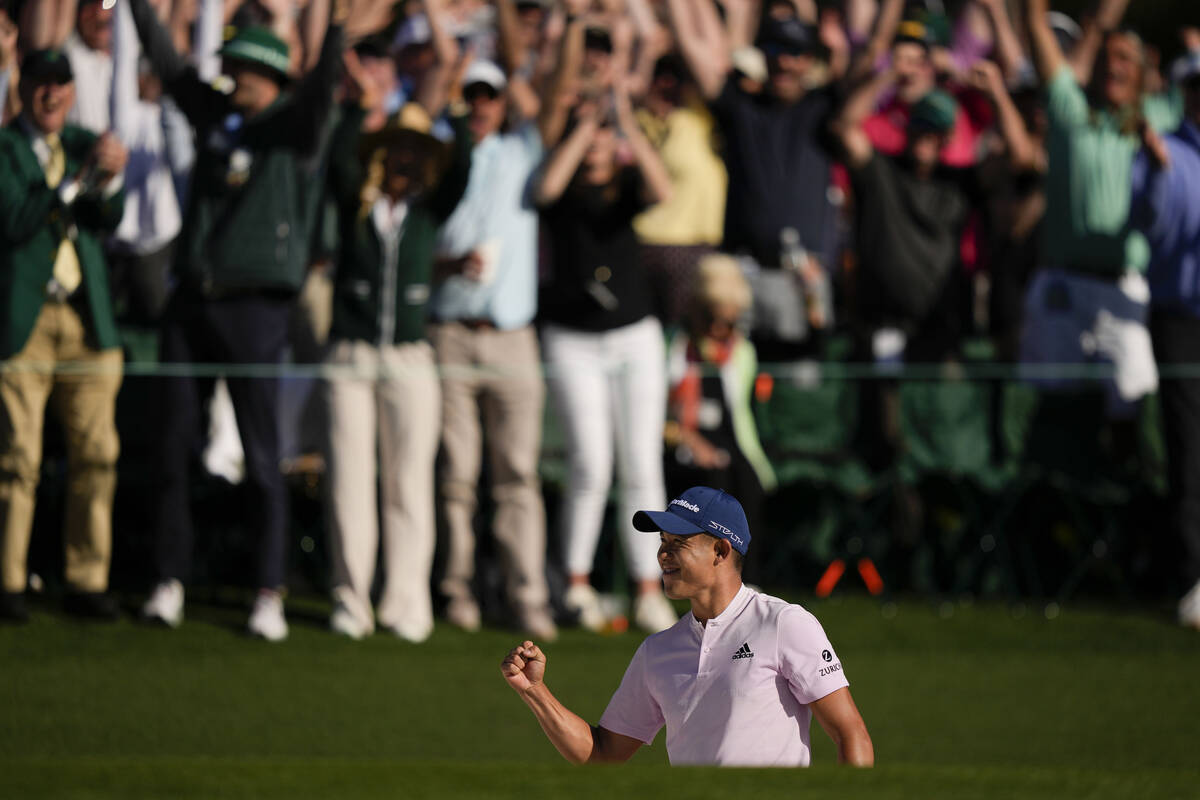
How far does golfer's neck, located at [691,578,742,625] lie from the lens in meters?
4.83

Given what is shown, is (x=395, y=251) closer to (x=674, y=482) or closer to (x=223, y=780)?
(x=674, y=482)

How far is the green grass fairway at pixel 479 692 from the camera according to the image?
724 cm

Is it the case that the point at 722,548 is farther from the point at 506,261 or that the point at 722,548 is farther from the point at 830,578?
the point at 830,578

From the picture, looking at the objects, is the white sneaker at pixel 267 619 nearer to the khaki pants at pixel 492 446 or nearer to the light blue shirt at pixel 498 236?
the khaki pants at pixel 492 446

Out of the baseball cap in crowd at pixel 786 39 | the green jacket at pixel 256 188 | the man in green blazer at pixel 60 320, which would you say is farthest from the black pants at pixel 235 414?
the baseball cap in crowd at pixel 786 39

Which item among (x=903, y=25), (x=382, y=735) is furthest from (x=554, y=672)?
(x=903, y=25)

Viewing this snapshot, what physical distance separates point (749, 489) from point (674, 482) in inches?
13.8

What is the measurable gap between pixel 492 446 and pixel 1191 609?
10.6 feet

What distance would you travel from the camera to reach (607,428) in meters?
9.11

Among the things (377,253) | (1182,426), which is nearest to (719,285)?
(377,253)

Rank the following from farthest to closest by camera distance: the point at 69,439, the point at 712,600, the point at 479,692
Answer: the point at 69,439, the point at 479,692, the point at 712,600

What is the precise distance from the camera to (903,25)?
10781 millimetres

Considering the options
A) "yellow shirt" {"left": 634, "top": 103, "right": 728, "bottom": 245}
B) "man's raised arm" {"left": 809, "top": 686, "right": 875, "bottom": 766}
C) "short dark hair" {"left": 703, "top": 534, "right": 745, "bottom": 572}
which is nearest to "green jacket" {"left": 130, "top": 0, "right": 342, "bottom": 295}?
"yellow shirt" {"left": 634, "top": 103, "right": 728, "bottom": 245}

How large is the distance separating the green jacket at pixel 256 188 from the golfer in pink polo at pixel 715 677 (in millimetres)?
4126
